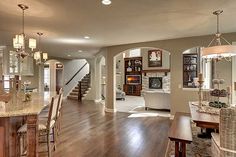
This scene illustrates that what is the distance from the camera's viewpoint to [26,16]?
3.83 m

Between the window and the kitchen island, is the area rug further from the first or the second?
the window

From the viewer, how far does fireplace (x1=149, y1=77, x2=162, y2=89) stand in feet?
42.8

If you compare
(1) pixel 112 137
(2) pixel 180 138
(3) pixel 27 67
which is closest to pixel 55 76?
(3) pixel 27 67

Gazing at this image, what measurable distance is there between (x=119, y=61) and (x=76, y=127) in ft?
34.5

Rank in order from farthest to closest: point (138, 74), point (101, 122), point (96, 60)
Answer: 1. point (138, 74)
2. point (96, 60)
3. point (101, 122)

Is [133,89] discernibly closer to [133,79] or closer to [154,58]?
[133,79]

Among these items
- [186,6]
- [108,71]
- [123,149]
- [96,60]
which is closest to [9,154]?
[123,149]

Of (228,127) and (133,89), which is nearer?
(228,127)

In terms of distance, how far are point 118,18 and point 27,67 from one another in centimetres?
662

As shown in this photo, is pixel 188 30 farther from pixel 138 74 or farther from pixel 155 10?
pixel 138 74

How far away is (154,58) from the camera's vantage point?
1310 cm

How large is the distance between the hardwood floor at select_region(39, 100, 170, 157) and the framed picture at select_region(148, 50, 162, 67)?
751 centimetres

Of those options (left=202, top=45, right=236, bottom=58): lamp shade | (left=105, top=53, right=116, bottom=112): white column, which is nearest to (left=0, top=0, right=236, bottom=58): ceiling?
(left=202, top=45, right=236, bottom=58): lamp shade

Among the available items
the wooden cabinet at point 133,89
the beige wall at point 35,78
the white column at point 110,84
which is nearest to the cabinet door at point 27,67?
the beige wall at point 35,78
